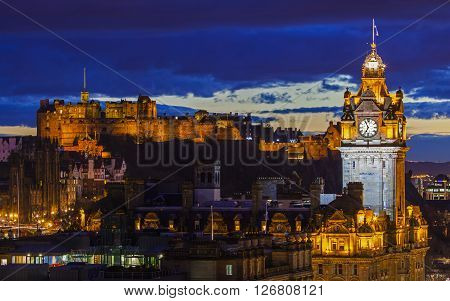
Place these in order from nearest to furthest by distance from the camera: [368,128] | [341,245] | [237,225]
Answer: [341,245], [237,225], [368,128]

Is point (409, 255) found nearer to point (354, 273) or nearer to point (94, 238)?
point (354, 273)

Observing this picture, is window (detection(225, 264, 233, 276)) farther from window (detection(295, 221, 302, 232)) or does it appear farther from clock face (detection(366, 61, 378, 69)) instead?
clock face (detection(366, 61, 378, 69))

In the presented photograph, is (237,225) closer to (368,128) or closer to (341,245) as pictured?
(341,245)

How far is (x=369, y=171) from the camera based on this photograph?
392ft

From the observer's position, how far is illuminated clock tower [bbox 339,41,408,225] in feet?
391

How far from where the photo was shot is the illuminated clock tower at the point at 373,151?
391 ft

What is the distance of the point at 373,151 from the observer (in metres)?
119

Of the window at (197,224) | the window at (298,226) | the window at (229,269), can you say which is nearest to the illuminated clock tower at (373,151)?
the window at (298,226)

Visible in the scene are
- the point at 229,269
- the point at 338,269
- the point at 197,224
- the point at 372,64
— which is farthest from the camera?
the point at 372,64

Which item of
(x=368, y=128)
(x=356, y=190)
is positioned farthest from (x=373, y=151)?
(x=356, y=190)

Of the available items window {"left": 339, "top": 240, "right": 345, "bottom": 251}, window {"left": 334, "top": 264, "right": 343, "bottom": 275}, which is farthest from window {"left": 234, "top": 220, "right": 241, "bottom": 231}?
window {"left": 334, "top": 264, "right": 343, "bottom": 275}

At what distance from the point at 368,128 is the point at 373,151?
52.5 inches

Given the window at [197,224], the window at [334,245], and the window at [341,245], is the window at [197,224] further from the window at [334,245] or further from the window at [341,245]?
the window at [341,245]
